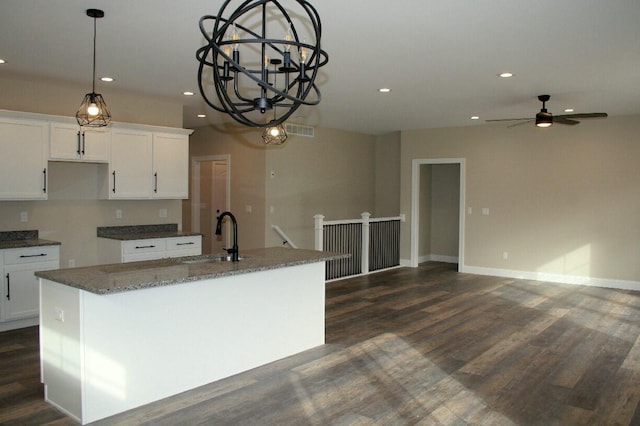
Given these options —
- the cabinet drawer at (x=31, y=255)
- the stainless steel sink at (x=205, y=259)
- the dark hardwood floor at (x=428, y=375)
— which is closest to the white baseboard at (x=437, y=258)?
the dark hardwood floor at (x=428, y=375)

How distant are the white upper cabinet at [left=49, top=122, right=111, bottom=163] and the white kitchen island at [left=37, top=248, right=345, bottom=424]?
97.1 inches

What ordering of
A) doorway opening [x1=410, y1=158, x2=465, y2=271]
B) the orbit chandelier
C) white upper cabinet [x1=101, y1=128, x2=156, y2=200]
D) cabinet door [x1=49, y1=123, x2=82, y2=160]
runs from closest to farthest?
the orbit chandelier < cabinet door [x1=49, y1=123, x2=82, y2=160] < white upper cabinet [x1=101, y1=128, x2=156, y2=200] < doorway opening [x1=410, y1=158, x2=465, y2=271]

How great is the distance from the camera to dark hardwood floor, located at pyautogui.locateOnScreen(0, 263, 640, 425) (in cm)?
339

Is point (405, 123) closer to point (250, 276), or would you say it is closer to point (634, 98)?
point (634, 98)

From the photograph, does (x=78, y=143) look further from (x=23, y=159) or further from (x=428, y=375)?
(x=428, y=375)

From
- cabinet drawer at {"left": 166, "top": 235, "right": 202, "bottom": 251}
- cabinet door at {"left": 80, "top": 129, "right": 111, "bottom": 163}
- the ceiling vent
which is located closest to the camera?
cabinet door at {"left": 80, "top": 129, "right": 111, "bottom": 163}

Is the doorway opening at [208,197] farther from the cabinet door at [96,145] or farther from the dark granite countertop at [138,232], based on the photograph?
the cabinet door at [96,145]

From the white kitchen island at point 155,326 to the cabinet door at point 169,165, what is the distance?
107 inches

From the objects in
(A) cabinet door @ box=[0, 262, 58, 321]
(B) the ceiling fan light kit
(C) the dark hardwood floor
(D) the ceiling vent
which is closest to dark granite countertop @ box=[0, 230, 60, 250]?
(A) cabinet door @ box=[0, 262, 58, 321]

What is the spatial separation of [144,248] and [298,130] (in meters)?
3.85

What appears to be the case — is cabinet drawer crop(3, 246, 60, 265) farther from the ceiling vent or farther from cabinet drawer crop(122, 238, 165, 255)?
the ceiling vent

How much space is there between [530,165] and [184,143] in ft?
18.1

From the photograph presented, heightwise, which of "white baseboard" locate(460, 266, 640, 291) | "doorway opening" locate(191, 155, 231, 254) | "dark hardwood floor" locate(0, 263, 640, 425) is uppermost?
"doorway opening" locate(191, 155, 231, 254)

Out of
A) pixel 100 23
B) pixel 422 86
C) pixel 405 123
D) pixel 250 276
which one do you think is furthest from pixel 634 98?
pixel 100 23
